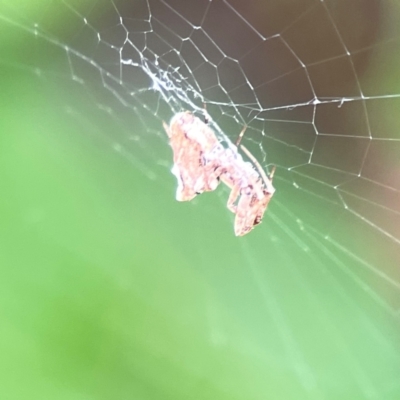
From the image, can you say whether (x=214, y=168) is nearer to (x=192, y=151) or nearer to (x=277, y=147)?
(x=192, y=151)

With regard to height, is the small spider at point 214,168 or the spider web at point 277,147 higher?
the spider web at point 277,147

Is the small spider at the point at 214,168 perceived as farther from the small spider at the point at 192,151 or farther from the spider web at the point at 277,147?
the spider web at the point at 277,147

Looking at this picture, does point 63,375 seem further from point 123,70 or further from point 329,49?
point 329,49

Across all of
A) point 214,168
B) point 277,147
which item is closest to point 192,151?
point 214,168

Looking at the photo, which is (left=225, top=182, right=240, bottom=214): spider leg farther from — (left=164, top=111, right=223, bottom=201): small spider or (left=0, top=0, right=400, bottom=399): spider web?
(left=0, top=0, right=400, bottom=399): spider web

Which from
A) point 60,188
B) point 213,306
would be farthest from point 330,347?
point 60,188

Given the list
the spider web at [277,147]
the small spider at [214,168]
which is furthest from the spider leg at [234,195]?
the spider web at [277,147]

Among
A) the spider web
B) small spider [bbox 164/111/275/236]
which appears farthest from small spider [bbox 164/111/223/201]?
the spider web
